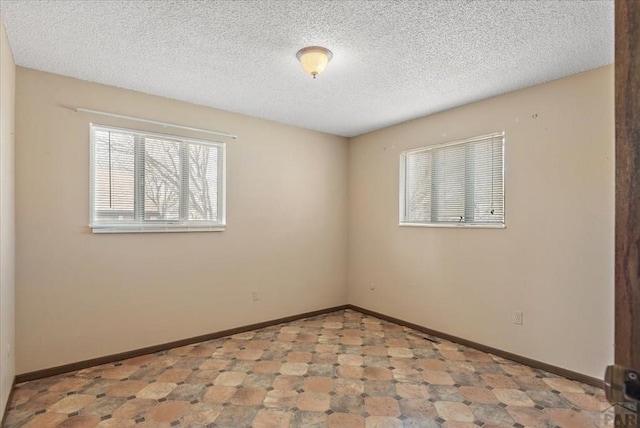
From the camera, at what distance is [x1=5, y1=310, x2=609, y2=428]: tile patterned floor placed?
2.19 m

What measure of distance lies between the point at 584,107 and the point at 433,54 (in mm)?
1329

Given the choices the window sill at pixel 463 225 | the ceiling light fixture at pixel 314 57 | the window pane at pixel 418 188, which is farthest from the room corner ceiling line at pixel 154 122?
the window sill at pixel 463 225

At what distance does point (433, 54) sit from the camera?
2426 millimetres

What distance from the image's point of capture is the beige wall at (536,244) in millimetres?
2590

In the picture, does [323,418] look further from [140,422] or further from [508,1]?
[508,1]

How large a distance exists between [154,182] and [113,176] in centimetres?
35

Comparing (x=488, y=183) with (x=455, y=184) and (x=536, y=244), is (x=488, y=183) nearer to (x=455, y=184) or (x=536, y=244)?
(x=455, y=184)

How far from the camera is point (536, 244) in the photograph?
294cm

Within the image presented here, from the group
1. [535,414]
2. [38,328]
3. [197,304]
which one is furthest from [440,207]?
[38,328]

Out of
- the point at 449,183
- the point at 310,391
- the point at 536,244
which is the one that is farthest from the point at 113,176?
the point at 536,244

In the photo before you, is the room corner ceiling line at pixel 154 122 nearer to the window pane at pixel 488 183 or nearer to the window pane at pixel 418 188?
the window pane at pixel 418 188

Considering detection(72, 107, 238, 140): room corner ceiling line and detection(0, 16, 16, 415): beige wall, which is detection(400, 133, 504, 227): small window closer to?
detection(72, 107, 238, 140): room corner ceiling line

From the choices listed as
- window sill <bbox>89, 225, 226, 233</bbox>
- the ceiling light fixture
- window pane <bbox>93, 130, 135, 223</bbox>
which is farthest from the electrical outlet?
window pane <bbox>93, 130, 135, 223</bbox>

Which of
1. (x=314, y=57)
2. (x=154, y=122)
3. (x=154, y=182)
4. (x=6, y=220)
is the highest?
(x=314, y=57)
